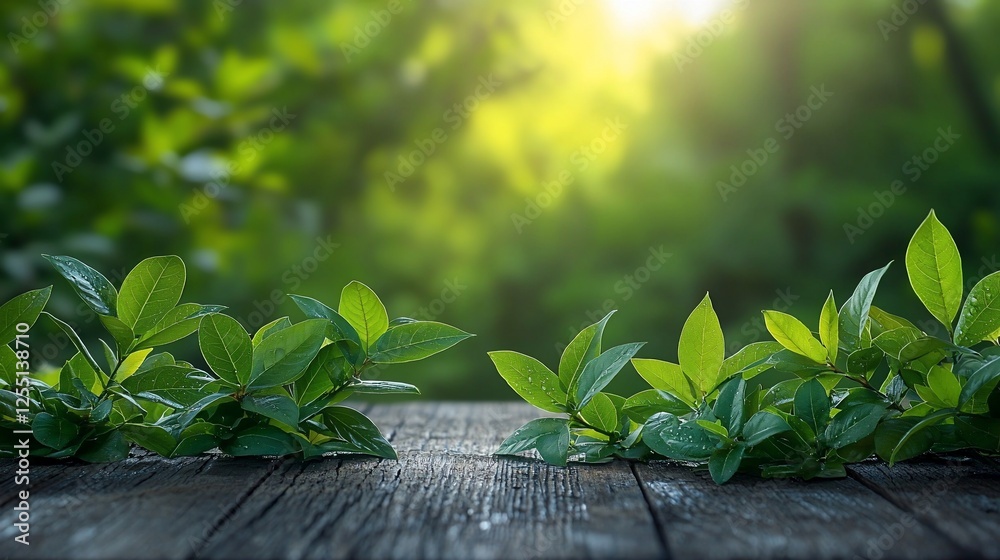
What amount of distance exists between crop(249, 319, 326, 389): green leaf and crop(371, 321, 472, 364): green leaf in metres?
0.05

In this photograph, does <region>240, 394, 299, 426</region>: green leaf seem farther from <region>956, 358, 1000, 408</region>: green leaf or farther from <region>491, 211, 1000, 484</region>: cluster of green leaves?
<region>956, 358, 1000, 408</region>: green leaf

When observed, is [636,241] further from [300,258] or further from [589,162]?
[300,258]

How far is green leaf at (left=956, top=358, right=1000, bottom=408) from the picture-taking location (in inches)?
21.9

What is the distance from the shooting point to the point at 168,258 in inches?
25.7

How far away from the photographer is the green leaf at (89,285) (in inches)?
25.5

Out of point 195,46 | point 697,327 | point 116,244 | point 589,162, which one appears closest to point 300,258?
point 116,244

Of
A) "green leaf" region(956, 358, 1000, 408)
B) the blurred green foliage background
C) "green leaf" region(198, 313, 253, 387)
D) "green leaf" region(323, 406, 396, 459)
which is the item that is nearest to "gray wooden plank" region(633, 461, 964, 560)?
"green leaf" region(956, 358, 1000, 408)

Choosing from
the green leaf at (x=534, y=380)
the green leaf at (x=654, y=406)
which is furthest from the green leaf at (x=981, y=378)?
the green leaf at (x=534, y=380)

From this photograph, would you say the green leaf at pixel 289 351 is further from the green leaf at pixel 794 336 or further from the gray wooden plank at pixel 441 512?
the green leaf at pixel 794 336

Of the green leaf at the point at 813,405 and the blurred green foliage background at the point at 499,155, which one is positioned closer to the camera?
the green leaf at the point at 813,405

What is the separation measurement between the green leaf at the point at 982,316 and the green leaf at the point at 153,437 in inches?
25.7

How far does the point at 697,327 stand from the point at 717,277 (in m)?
2.02

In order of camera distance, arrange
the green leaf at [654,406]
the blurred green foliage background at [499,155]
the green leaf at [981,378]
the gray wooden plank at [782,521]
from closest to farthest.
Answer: the gray wooden plank at [782,521]
the green leaf at [981,378]
the green leaf at [654,406]
the blurred green foliage background at [499,155]

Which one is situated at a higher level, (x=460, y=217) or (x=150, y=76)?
(x=150, y=76)
